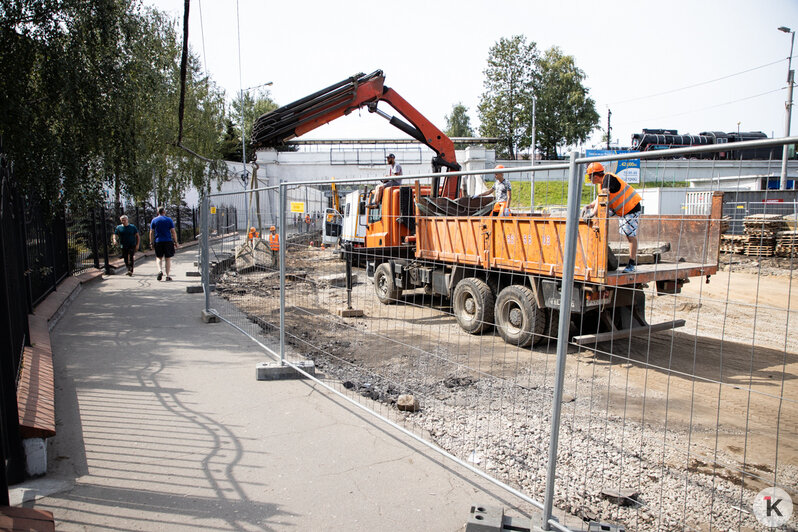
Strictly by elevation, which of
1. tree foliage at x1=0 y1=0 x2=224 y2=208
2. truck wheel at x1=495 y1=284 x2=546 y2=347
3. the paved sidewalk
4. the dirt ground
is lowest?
the dirt ground

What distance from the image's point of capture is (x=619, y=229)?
6684mm

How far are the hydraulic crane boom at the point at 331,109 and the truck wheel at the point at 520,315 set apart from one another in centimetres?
402

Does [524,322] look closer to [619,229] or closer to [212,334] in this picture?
[619,229]

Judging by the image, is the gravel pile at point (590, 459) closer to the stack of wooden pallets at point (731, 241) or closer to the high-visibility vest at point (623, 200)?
the stack of wooden pallets at point (731, 241)

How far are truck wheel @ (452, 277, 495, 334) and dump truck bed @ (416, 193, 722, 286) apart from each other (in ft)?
1.16

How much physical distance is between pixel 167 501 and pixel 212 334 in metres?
4.50

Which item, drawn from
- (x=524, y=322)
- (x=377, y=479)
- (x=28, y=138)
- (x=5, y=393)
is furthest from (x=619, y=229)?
(x=28, y=138)

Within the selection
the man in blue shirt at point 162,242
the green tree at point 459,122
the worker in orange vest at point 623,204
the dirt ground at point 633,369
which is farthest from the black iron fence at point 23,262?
the green tree at point 459,122

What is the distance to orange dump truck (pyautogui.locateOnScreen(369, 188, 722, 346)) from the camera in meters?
6.08

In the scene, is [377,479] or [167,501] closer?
[167,501]

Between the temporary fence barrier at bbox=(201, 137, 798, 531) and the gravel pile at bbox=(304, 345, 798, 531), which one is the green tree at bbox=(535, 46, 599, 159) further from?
the gravel pile at bbox=(304, 345, 798, 531)

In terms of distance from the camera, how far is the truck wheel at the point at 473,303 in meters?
8.05

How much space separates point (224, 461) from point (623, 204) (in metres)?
5.67

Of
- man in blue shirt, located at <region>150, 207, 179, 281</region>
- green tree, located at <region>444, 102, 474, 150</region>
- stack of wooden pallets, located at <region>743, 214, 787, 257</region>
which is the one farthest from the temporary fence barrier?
green tree, located at <region>444, 102, 474, 150</region>
